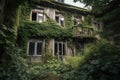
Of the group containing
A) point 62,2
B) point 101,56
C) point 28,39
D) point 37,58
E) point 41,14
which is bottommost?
point 37,58

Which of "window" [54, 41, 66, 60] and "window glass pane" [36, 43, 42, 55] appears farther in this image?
"window" [54, 41, 66, 60]

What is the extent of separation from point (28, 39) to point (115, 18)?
12.2 meters

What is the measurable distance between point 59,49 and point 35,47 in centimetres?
279

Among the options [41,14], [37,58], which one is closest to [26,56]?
[37,58]

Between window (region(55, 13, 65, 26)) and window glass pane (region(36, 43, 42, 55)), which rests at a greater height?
window (region(55, 13, 65, 26))

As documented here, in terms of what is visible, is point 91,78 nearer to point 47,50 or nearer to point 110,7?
point 110,7

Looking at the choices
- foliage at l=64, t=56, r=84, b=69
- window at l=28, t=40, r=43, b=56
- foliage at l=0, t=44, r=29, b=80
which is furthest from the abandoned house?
foliage at l=0, t=44, r=29, b=80

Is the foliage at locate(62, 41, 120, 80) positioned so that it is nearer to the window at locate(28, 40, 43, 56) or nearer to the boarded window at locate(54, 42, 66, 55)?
the window at locate(28, 40, 43, 56)

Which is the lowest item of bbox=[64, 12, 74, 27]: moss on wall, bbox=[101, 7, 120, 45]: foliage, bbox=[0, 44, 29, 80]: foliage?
bbox=[0, 44, 29, 80]: foliage

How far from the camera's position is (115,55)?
365 cm

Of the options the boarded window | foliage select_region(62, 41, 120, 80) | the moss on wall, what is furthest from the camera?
the moss on wall

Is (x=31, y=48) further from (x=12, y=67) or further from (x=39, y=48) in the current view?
(x=12, y=67)

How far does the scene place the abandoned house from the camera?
15.0 meters

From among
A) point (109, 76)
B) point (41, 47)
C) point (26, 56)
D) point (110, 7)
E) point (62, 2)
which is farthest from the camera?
point (62, 2)
